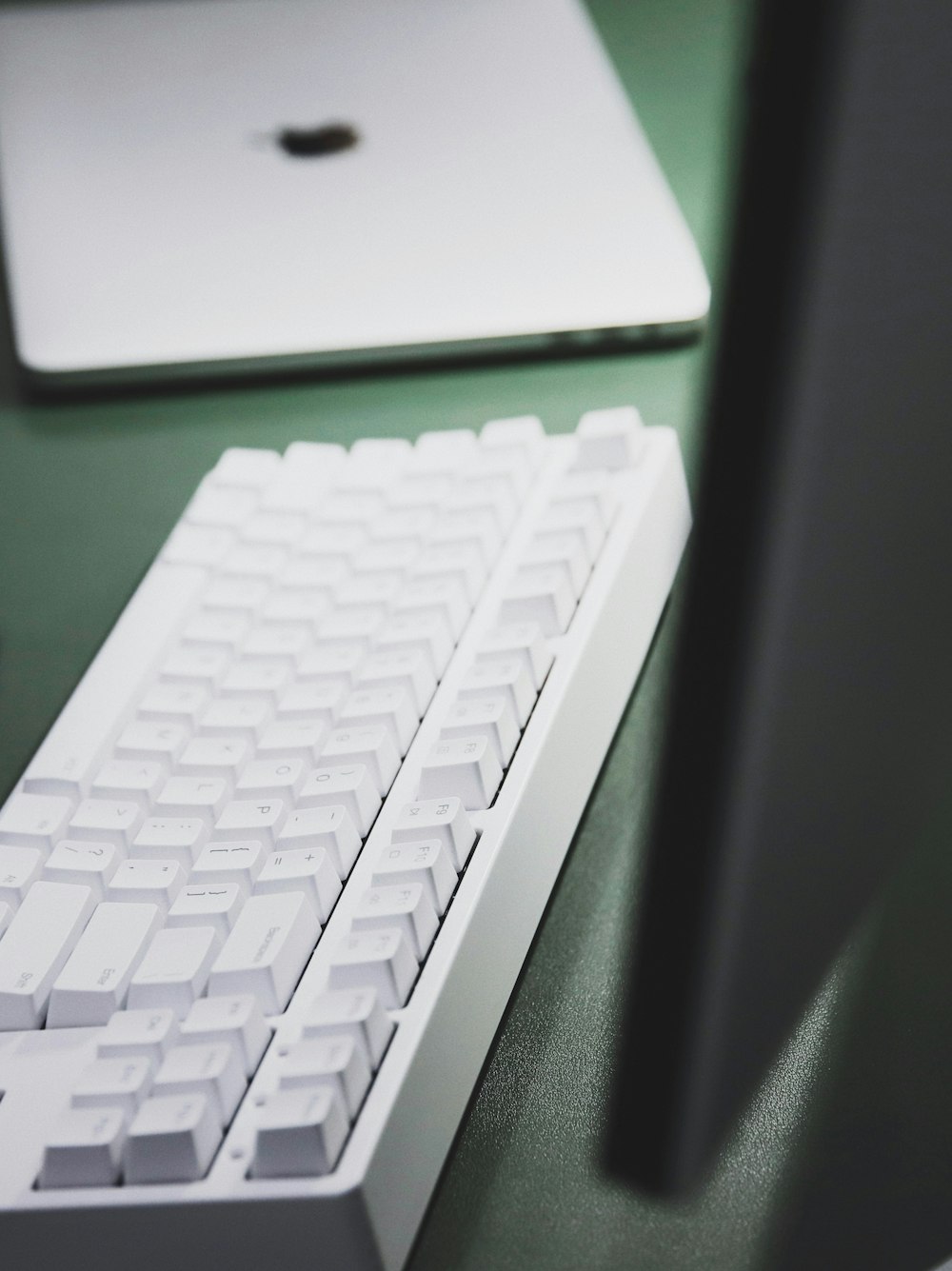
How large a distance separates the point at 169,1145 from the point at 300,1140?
0.10ft

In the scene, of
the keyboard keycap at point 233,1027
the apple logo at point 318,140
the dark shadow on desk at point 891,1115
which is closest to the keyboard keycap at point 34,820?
the keyboard keycap at point 233,1027

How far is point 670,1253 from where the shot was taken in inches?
15.1

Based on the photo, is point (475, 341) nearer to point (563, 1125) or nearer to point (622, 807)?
point (622, 807)

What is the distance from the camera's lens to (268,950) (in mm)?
403

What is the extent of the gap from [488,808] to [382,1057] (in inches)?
4.1

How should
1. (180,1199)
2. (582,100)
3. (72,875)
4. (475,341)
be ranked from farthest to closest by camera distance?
1. (582,100)
2. (475,341)
3. (72,875)
4. (180,1199)

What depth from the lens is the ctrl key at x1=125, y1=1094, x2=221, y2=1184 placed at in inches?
13.7

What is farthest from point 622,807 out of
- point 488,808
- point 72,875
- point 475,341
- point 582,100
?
point 582,100

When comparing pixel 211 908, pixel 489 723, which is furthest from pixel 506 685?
pixel 211 908

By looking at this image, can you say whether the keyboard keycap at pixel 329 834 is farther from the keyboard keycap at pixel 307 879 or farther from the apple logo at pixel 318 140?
the apple logo at pixel 318 140

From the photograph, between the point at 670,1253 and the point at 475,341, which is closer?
the point at 670,1253

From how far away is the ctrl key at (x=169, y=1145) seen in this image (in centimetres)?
35

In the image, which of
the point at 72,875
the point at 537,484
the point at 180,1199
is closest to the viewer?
the point at 180,1199

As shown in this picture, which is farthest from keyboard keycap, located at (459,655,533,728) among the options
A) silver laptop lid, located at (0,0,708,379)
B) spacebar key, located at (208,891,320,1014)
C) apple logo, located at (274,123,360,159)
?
apple logo, located at (274,123,360,159)
